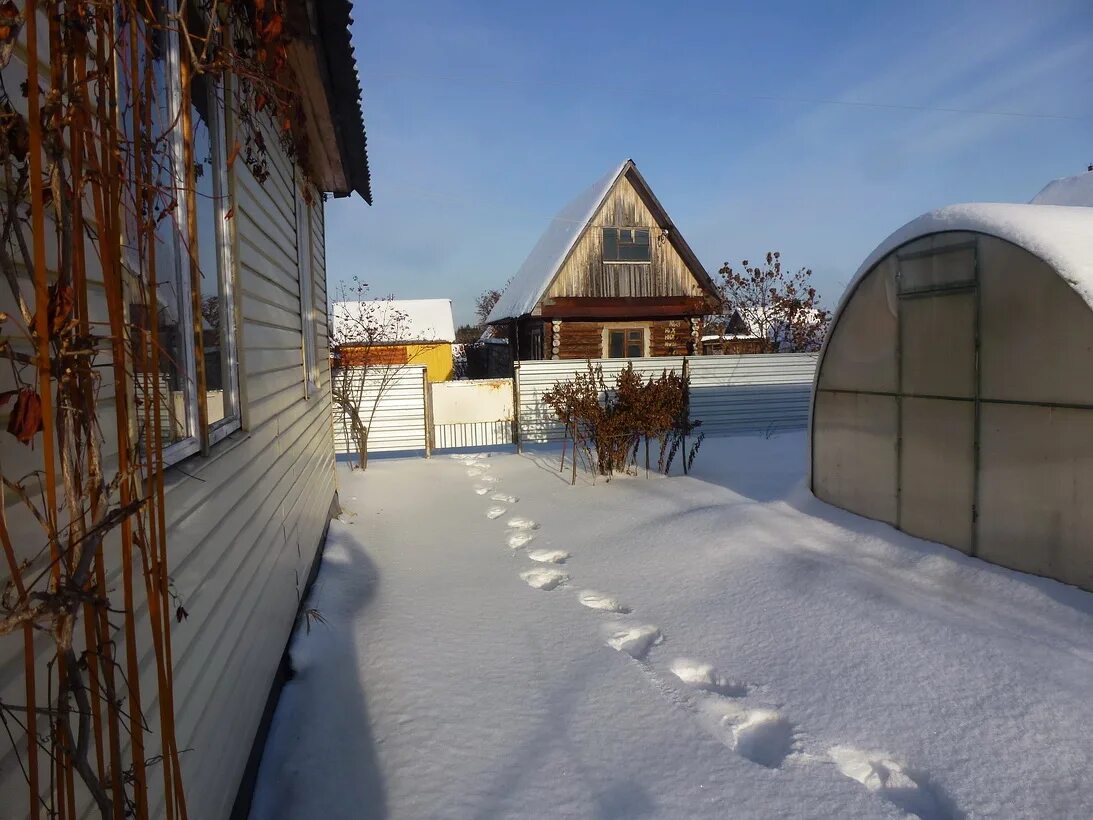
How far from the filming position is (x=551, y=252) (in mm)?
19062

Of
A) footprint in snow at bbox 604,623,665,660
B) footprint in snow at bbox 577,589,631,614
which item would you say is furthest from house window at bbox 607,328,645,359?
footprint in snow at bbox 604,623,665,660

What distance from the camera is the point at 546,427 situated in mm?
13422

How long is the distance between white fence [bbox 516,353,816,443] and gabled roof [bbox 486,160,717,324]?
15.1 feet

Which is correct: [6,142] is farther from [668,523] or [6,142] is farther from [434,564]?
[668,523]

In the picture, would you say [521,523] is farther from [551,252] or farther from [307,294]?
[551,252]

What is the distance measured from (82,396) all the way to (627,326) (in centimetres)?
1753

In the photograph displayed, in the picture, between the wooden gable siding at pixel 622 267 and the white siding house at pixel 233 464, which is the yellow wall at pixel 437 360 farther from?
the white siding house at pixel 233 464

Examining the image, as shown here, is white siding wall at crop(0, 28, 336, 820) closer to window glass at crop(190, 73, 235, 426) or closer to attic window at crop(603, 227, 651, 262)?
window glass at crop(190, 73, 235, 426)

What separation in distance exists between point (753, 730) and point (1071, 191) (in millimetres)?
7993

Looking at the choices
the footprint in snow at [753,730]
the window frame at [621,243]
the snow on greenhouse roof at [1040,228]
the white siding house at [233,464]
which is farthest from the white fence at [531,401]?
the footprint in snow at [753,730]

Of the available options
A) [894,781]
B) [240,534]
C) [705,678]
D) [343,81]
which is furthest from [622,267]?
[894,781]

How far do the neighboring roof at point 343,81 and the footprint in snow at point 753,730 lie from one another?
409cm

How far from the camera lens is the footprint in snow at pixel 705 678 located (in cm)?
347

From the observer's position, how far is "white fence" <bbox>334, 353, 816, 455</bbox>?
12.5m
